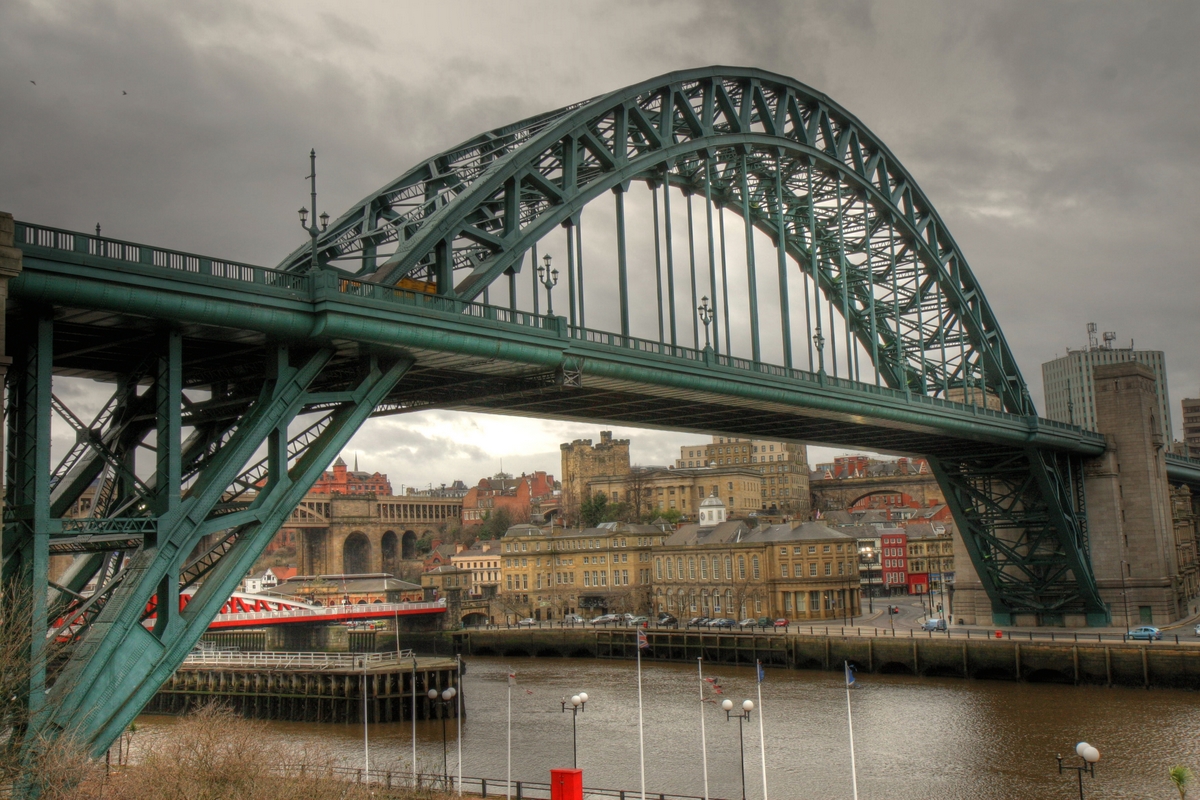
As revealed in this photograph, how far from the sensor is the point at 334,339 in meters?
29.9

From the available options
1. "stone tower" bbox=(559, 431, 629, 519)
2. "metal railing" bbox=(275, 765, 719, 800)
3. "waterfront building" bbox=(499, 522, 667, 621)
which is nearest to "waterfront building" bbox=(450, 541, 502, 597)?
"waterfront building" bbox=(499, 522, 667, 621)

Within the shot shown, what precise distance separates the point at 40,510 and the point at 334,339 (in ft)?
28.3

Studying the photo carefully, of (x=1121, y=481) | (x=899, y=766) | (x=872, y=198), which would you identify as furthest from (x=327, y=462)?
(x=1121, y=481)

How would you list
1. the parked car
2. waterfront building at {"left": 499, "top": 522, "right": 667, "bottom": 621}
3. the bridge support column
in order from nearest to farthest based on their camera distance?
the parked car < the bridge support column < waterfront building at {"left": 499, "top": 522, "right": 667, "bottom": 621}

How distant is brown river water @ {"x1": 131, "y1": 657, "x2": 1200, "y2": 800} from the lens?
3912cm

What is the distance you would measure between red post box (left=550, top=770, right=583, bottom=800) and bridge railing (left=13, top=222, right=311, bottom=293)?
45.0ft

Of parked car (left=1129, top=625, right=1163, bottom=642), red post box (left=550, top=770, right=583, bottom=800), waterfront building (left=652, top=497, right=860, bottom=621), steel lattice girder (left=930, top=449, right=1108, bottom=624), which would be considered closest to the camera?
red post box (left=550, top=770, right=583, bottom=800)

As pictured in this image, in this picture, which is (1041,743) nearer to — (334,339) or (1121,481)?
(334,339)

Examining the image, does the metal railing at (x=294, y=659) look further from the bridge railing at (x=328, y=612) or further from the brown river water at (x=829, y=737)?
the bridge railing at (x=328, y=612)

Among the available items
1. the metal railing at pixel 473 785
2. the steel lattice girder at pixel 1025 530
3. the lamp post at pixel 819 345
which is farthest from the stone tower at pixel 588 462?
the metal railing at pixel 473 785

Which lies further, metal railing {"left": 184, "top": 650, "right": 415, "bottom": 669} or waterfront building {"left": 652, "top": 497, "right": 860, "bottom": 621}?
waterfront building {"left": 652, "top": 497, "right": 860, "bottom": 621}

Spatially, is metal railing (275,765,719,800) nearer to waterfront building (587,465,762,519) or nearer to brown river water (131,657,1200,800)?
brown river water (131,657,1200,800)

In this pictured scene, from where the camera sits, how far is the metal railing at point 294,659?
63.4 metres

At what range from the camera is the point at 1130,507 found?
76375mm
